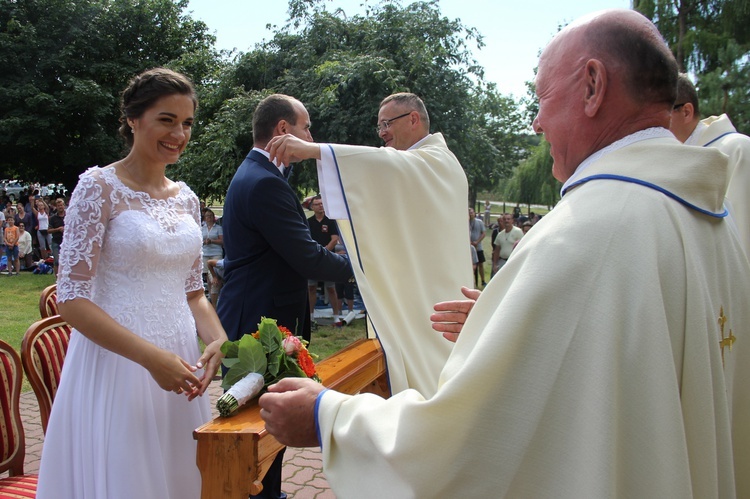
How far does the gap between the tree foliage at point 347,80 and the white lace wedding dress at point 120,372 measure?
303 inches

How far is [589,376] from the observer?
1169mm

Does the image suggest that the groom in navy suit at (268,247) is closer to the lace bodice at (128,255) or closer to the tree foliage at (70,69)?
the lace bodice at (128,255)

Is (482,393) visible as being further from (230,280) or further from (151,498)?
(230,280)

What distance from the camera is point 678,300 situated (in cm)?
124

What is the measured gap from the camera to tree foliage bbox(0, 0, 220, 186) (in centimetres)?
2097

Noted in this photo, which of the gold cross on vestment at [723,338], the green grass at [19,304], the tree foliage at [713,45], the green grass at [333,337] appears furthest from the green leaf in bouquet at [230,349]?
the tree foliage at [713,45]

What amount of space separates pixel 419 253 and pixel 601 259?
2130 millimetres

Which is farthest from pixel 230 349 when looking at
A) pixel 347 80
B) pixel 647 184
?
pixel 347 80

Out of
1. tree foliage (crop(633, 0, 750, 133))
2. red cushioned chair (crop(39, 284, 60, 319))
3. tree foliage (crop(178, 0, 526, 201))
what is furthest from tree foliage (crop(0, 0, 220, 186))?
red cushioned chair (crop(39, 284, 60, 319))

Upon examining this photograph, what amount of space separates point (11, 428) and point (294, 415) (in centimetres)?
163

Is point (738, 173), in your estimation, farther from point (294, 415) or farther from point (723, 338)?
point (294, 415)

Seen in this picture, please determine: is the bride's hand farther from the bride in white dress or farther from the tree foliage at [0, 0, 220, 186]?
the tree foliage at [0, 0, 220, 186]

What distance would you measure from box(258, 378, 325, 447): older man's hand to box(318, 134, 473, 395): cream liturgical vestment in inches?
57.1

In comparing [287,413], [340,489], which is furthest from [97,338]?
[340,489]
